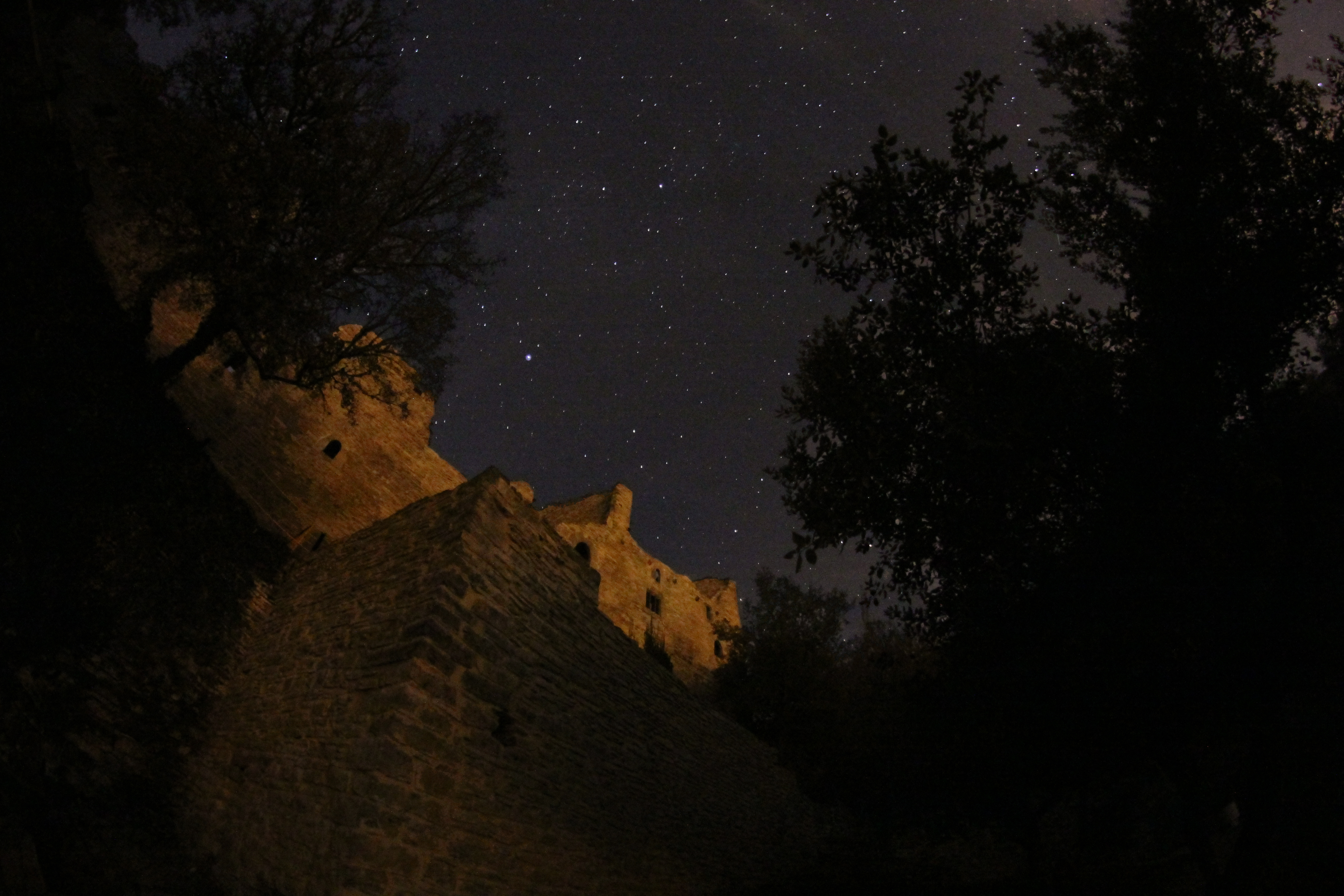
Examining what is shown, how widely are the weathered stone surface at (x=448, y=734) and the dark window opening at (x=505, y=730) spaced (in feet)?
0.11

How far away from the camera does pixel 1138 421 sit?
7.50 metres

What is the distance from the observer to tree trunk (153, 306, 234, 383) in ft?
33.3

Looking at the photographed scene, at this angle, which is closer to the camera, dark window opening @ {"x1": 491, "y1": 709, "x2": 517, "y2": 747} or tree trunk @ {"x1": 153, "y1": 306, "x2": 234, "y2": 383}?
dark window opening @ {"x1": 491, "y1": 709, "x2": 517, "y2": 747}

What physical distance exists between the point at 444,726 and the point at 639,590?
1014 inches

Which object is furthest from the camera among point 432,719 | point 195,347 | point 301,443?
point 301,443

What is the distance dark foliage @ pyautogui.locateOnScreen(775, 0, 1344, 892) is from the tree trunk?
30.5 ft

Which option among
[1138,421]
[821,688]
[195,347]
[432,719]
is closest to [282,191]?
[195,347]

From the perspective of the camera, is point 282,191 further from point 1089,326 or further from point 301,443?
point 1089,326

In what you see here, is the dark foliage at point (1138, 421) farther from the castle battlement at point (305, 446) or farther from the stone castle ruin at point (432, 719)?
the castle battlement at point (305, 446)

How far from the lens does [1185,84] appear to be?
8258 millimetres

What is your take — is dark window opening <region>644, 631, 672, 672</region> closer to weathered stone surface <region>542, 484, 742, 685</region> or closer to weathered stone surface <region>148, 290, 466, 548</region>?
weathered stone surface <region>542, 484, 742, 685</region>

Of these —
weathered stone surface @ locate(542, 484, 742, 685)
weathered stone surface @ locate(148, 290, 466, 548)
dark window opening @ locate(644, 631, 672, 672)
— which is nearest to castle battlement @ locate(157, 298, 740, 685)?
weathered stone surface @ locate(148, 290, 466, 548)

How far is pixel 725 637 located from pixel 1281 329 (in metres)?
29.8

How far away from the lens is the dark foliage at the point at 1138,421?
6.74 m
